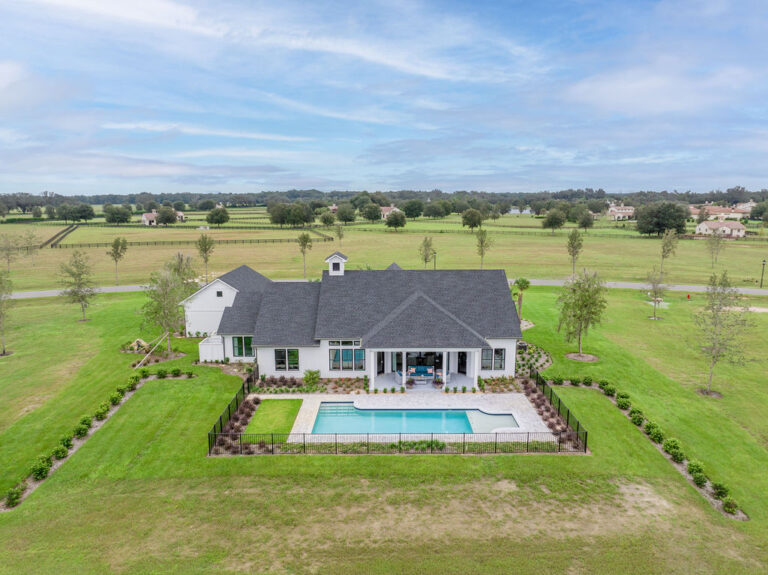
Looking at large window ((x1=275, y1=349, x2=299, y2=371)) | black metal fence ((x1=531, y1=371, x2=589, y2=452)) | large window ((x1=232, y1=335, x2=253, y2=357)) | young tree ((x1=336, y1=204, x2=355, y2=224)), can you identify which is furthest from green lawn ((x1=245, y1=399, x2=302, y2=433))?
young tree ((x1=336, y1=204, x2=355, y2=224))

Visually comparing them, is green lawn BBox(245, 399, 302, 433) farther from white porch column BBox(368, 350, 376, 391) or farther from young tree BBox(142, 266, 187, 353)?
young tree BBox(142, 266, 187, 353)

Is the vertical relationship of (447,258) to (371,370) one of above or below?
above

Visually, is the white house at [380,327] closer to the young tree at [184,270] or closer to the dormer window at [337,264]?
the dormer window at [337,264]

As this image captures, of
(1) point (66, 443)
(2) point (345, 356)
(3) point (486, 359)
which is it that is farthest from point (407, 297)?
(1) point (66, 443)

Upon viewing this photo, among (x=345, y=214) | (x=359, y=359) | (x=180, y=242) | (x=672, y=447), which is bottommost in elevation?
(x=672, y=447)

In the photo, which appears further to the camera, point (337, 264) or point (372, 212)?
point (372, 212)

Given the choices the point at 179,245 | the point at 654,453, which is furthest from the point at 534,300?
the point at 179,245

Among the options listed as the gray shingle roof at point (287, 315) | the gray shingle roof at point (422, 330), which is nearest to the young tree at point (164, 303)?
the gray shingle roof at point (287, 315)

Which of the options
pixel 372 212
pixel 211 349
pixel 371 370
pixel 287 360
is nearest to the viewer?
pixel 371 370

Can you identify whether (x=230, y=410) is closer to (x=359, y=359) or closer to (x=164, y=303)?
(x=359, y=359)
